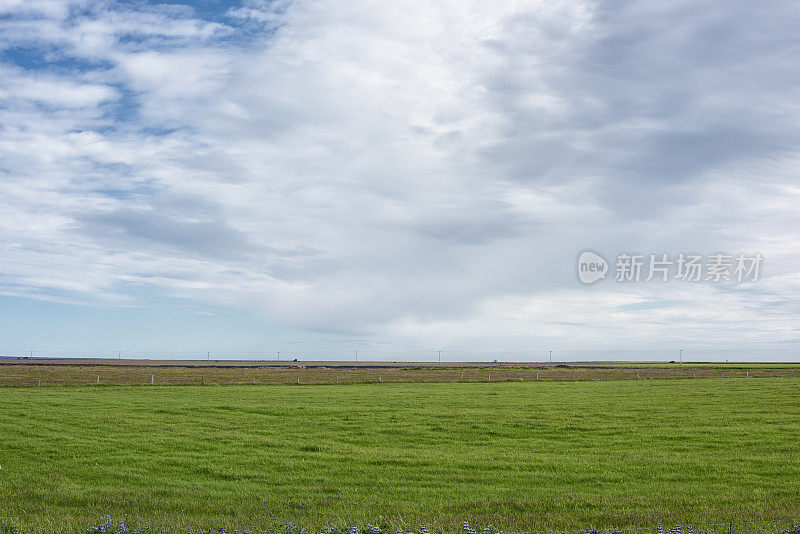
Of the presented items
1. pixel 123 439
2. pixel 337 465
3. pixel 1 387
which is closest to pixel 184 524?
pixel 337 465

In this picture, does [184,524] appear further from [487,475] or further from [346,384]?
[346,384]

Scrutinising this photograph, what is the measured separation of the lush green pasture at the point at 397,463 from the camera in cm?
1580

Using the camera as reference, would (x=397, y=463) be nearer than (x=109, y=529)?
No

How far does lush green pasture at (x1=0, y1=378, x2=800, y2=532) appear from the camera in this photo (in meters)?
15.8

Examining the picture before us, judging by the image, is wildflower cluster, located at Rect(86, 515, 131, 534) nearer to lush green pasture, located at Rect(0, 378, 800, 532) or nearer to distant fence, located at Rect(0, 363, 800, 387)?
lush green pasture, located at Rect(0, 378, 800, 532)

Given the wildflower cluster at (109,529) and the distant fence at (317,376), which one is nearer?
the wildflower cluster at (109,529)

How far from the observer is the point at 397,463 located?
23312 mm

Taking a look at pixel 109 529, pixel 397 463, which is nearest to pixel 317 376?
pixel 397 463

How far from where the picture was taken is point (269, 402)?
4650 centimetres

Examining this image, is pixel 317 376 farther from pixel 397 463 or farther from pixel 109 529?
pixel 109 529

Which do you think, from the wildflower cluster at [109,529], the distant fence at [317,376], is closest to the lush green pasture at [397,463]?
the wildflower cluster at [109,529]

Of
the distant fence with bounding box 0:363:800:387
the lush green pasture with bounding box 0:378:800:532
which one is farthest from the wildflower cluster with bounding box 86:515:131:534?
the distant fence with bounding box 0:363:800:387

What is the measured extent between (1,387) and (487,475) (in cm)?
5578

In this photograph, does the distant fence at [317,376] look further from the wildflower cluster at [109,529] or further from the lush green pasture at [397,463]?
the wildflower cluster at [109,529]
